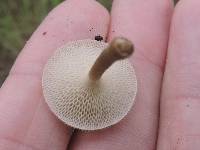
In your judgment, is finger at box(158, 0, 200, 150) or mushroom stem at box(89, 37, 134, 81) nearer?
mushroom stem at box(89, 37, 134, 81)

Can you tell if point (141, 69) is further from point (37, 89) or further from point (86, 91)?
point (37, 89)

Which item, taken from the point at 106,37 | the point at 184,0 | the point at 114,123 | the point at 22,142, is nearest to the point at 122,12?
the point at 106,37

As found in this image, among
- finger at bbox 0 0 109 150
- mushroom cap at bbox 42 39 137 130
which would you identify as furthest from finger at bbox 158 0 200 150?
finger at bbox 0 0 109 150

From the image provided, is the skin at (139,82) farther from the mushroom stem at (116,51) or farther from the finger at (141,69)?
the mushroom stem at (116,51)

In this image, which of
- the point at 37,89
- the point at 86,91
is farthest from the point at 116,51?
the point at 37,89

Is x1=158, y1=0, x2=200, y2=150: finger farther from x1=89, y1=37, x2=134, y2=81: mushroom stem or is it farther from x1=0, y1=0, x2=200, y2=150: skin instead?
x1=89, y1=37, x2=134, y2=81: mushroom stem

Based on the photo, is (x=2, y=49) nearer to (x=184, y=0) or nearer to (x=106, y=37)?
(x=106, y=37)
